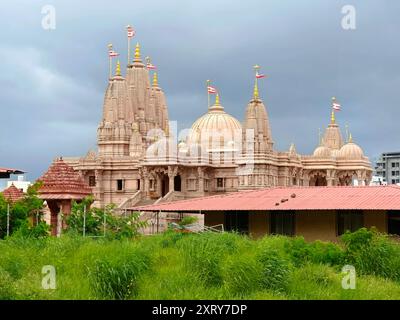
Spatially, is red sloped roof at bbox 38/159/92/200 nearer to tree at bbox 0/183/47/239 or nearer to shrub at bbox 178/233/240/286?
tree at bbox 0/183/47/239

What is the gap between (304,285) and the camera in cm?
2339

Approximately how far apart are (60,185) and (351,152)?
131ft

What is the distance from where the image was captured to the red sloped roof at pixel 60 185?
42.1 m

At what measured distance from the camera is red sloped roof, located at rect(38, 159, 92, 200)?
4212 centimetres

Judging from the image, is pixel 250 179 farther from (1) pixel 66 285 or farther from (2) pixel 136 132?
(1) pixel 66 285

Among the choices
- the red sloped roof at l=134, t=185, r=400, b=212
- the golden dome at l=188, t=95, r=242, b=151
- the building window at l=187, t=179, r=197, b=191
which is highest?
the golden dome at l=188, t=95, r=242, b=151

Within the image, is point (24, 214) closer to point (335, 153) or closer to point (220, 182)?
point (220, 182)

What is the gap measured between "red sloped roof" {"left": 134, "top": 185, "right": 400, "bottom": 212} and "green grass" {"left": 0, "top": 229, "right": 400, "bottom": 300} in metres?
5.54

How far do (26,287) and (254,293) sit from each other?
18.3 ft

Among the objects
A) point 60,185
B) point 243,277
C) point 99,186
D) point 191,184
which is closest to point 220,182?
point 191,184

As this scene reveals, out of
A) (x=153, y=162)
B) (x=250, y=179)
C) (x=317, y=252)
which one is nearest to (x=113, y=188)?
(x=153, y=162)

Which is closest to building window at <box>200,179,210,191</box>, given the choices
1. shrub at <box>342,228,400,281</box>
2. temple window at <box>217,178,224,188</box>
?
temple window at <box>217,178,224,188</box>

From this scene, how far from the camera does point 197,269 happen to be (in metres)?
23.5
